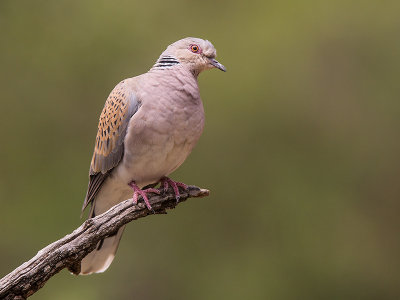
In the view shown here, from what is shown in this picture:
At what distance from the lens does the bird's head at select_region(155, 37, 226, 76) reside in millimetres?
3393

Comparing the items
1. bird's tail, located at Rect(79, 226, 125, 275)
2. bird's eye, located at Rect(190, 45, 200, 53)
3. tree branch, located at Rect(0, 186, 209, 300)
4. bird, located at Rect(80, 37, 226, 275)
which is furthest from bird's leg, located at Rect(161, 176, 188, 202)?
bird's eye, located at Rect(190, 45, 200, 53)

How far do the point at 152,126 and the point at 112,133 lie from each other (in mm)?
313

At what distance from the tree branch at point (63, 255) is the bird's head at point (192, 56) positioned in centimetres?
82

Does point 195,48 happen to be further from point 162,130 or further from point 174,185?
point 174,185

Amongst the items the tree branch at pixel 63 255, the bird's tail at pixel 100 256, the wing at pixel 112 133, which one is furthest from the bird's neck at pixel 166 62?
the bird's tail at pixel 100 256

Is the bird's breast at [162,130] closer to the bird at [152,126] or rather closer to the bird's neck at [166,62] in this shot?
the bird at [152,126]

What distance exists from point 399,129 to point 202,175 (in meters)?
1.87

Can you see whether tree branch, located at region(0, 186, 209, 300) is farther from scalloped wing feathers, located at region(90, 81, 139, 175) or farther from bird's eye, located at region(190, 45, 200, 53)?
bird's eye, located at region(190, 45, 200, 53)

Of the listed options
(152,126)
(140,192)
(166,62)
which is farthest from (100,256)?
(166,62)

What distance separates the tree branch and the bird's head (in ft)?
2.68

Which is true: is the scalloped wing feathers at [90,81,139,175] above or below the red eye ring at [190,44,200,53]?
below

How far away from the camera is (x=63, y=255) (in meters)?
2.99

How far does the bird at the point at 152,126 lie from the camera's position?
10.4 feet

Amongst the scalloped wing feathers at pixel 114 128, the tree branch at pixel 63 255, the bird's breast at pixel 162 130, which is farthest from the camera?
the scalloped wing feathers at pixel 114 128
